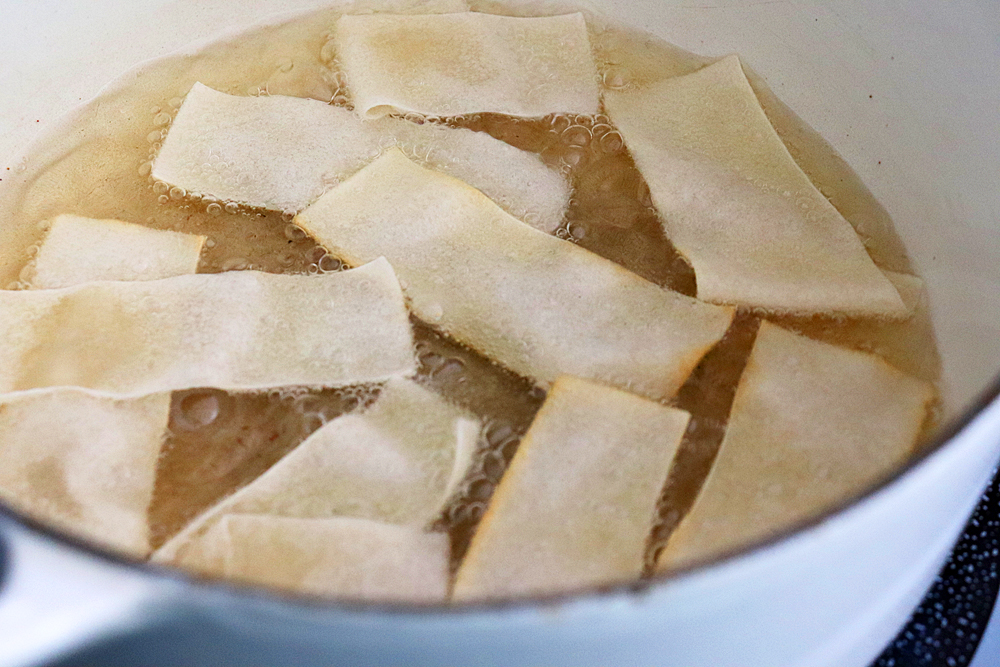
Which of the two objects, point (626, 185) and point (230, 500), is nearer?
point (230, 500)

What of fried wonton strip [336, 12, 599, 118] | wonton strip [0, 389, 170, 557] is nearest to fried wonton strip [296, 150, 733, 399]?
fried wonton strip [336, 12, 599, 118]

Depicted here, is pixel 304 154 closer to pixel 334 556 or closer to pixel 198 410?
pixel 198 410

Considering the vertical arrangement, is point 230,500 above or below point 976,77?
below

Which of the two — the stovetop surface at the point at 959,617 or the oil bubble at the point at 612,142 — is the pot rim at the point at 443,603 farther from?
the oil bubble at the point at 612,142

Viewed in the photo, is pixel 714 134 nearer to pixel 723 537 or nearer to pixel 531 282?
pixel 531 282

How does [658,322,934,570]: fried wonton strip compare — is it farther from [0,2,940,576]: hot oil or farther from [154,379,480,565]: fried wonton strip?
[154,379,480,565]: fried wonton strip

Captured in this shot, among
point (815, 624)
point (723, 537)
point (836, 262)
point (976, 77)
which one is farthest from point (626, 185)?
point (815, 624)
